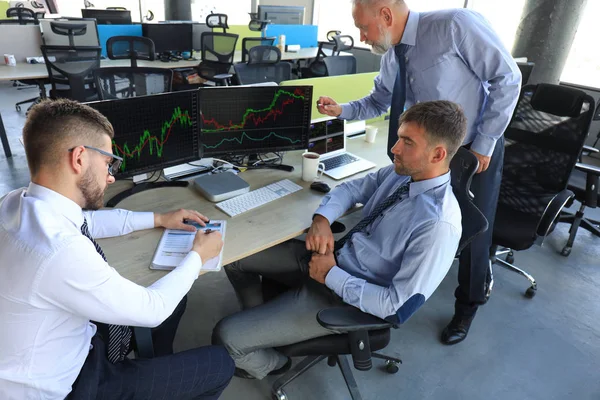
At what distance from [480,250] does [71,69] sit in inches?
162

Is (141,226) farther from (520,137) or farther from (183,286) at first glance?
(520,137)

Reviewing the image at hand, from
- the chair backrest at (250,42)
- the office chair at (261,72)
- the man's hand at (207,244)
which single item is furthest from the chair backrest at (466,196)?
the chair backrest at (250,42)

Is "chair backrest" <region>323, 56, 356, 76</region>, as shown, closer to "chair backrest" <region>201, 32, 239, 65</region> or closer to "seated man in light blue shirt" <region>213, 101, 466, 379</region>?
"chair backrest" <region>201, 32, 239, 65</region>

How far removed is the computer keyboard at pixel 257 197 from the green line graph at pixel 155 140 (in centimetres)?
38

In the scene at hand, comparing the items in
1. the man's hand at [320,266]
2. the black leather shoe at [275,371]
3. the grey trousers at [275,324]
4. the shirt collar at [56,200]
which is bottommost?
the black leather shoe at [275,371]

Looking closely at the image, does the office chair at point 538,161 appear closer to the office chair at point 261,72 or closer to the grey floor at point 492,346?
the grey floor at point 492,346

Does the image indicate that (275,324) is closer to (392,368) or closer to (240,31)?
(392,368)

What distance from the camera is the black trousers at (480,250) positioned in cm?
195

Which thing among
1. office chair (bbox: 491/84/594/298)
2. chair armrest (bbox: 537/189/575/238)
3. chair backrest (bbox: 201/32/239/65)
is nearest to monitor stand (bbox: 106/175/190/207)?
office chair (bbox: 491/84/594/298)

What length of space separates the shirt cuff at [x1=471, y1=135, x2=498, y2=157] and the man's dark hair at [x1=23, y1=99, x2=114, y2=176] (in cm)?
160

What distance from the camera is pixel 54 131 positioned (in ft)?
3.26

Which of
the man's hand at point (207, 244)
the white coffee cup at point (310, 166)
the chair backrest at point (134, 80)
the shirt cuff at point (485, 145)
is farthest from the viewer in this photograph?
the chair backrest at point (134, 80)

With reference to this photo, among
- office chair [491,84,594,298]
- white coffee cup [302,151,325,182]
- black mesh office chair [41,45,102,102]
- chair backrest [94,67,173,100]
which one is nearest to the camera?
white coffee cup [302,151,325,182]

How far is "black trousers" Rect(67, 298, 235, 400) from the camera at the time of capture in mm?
1156
